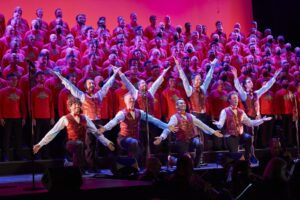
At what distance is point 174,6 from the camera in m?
15.3

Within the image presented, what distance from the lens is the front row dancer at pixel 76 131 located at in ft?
27.0

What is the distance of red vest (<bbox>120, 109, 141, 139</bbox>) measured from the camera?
8906mm

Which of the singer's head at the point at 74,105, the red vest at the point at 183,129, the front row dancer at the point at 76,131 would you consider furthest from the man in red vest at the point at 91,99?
the red vest at the point at 183,129

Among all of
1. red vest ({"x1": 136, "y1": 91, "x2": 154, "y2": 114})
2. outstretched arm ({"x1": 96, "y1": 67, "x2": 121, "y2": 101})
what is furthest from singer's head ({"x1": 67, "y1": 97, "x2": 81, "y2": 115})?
red vest ({"x1": 136, "y1": 91, "x2": 154, "y2": 114})

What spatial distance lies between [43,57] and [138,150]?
2.35 m

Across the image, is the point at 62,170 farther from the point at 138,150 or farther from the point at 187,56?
the point at 187,56

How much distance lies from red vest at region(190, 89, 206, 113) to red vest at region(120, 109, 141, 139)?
1.33 meters

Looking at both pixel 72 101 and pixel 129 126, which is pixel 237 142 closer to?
pixel 129 126

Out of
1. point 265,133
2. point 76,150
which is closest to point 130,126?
point 76,150

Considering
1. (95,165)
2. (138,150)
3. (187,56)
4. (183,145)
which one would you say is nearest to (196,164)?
(183,145)

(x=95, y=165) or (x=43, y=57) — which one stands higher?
(x=43, y=57)

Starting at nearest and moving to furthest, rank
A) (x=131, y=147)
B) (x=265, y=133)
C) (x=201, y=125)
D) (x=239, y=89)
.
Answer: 1. (x=131, y=147)
2. (x=201, y=125)
3. (x=239, y=89)
4. (x=265, y=133)

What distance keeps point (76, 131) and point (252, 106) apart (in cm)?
375

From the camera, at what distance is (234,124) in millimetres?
9562
